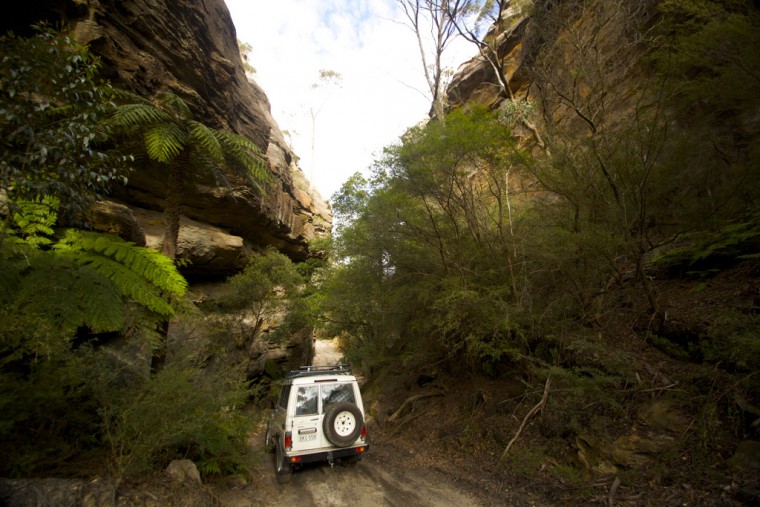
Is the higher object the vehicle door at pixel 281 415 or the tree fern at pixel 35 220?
the tree fern at pixel 35 220

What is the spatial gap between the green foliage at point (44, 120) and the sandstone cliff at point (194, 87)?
3577 millimetres

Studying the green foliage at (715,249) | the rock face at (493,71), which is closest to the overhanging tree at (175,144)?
the green foliage at (715,249)

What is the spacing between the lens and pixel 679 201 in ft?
22.3

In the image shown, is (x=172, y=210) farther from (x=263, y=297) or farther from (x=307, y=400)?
(x=263, y=297)

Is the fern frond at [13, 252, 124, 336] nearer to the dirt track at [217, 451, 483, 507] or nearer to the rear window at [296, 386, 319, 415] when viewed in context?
the dirt track at [217, 451, 483, 507]

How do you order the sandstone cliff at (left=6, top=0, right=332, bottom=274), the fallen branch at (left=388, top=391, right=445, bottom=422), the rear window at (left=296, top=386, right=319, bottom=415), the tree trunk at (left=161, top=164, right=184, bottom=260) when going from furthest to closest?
the fallen branch at (left=388, top=391, right=445, bottom=422) < the sandstone cliff at (left=6, top=0, right=332, bottom=274) < the tree trunk at (left=161, top=164, right=184, bottom=260) < the rear window at (left=296, top=386, right=319, bottom=415)

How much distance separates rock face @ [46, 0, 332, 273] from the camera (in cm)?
816

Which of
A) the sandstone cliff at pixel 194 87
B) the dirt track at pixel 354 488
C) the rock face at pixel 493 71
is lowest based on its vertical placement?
the dirt track at pixel 354 488

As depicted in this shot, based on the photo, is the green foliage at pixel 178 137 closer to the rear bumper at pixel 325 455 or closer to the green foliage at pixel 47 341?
the green foliage at pixel 47 341

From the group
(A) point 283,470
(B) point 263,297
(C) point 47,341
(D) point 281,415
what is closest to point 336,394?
(D) point 281,415

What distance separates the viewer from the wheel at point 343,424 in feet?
18.6

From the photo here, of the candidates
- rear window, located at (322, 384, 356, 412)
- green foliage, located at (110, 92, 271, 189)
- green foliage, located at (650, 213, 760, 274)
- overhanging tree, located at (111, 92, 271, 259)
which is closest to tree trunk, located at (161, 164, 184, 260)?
overhanging tree, located at (111, 92, 271, 259)

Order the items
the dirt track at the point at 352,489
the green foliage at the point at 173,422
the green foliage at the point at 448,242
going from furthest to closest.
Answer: the green foliage at the point at 448,242 → the dirt track at the point at 352,489 → the green foliage at the point at 173,422

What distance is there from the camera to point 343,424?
19.2ft
